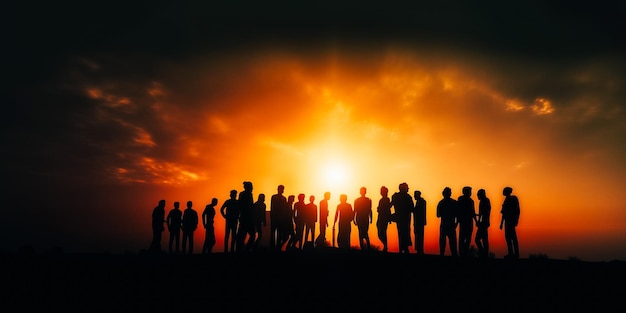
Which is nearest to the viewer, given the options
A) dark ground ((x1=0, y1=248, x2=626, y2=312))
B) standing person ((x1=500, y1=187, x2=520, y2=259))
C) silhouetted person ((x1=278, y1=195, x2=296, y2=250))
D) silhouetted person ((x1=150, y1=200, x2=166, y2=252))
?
dark ground ((x1=0, y1=248, x2=626, y2=312))

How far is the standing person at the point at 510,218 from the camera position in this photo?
594 inches

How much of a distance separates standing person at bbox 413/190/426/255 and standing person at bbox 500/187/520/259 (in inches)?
106

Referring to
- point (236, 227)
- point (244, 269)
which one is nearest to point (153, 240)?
point (236, 227)

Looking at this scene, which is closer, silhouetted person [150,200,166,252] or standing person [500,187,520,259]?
standing person [500,187,520,259]

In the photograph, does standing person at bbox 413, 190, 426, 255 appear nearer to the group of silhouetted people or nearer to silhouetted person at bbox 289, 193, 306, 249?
the group of silhouetted people

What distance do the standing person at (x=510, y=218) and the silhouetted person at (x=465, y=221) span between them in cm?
101

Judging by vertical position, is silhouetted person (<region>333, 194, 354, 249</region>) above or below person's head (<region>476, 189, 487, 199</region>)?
below

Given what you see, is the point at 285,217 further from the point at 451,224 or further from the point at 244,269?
the point at 451,224

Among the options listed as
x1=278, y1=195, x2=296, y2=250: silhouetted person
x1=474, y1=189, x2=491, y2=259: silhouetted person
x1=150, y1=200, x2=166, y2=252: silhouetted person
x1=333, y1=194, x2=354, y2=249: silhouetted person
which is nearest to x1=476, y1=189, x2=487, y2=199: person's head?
x1=474, y1=189, x2=491, y2=259: silhouetted person

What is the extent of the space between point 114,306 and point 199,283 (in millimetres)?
2256

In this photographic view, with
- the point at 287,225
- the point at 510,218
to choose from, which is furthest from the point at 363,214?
the point at 510,218

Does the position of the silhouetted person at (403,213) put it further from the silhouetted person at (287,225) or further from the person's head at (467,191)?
the silhouetted person at (287,225)

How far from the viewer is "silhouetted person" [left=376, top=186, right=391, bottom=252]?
16.9 meters

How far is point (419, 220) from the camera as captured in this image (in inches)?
645
